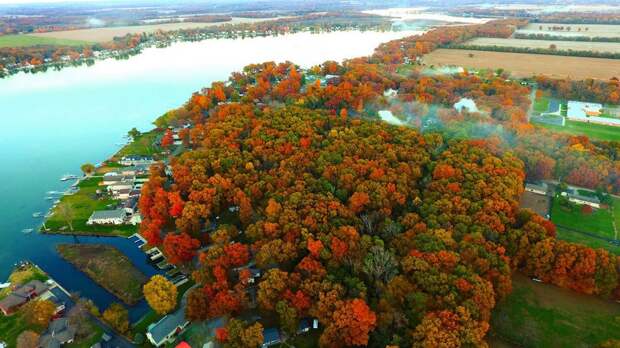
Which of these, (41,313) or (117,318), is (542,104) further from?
(41,313)

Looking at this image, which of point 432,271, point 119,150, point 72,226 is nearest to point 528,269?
point 432,271

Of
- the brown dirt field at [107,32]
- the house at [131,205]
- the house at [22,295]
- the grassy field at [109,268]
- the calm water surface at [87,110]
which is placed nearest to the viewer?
the house at [22,295]

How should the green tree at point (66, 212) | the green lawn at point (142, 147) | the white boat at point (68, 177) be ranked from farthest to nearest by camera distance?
the green lawn at point (142, 147)
the white boat at point (68, 177)
the green tree at point (66, 212)

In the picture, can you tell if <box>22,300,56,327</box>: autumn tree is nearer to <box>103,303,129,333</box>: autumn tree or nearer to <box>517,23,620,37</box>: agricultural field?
<box>103,303,129,333</box>: autumn tree

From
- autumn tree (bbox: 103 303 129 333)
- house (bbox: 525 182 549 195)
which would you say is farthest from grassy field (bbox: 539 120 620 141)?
autumn tree (bbox: 103 303 129 333)

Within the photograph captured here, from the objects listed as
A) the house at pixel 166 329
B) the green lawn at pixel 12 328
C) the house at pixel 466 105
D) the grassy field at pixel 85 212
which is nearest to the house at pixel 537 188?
the house at pixel 466 105

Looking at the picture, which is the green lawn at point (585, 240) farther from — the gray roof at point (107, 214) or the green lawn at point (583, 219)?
the gray roof at point (107, 214)

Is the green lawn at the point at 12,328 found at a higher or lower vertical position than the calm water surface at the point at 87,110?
lower
